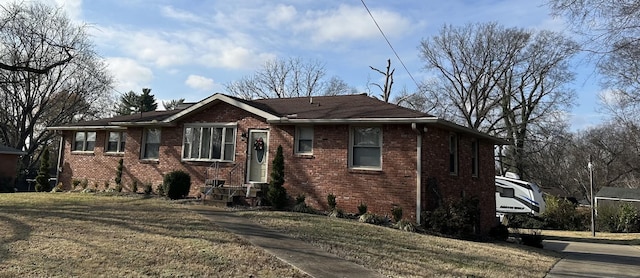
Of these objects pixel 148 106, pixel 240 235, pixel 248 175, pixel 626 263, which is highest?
pixel 148 106

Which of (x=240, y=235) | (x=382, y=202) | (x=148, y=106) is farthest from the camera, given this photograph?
(x=148, y=106)

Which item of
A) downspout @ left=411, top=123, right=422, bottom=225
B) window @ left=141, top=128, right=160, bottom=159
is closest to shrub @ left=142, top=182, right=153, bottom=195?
window @ left=141, top=128, right=160, bottom=159

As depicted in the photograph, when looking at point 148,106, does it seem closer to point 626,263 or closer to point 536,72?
point 536,72

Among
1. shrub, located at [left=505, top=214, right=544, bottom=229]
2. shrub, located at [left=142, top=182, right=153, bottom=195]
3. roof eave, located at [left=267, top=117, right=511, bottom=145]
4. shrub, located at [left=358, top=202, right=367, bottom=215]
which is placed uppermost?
roof eave, located at [left=267, top=117, right=511, bottom=145]

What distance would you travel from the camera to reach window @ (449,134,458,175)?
1482 cm

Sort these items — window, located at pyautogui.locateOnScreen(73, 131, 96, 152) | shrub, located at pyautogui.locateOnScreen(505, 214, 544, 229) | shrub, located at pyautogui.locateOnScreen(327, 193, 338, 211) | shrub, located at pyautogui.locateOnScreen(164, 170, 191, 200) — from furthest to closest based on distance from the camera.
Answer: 1. shrub, located at pyautogui.locateOnScreen(505, 214, 544, 229)
2. window, located at pyautogui.locateOnScreen(73, 131, 96, 152)
3. shrub, located at pyautogui.locateOnScreen(164, 170, 191, 200)
4. shrub, located at pyautogui.locateOnScreen(327, 193, 338, 211)

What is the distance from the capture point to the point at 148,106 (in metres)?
50.4

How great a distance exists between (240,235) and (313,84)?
32681 millimetres

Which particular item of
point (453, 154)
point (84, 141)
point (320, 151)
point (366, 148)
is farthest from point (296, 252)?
point (84, 141)

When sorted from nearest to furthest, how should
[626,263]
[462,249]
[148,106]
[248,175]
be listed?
1. [462,249]
2. [626,263]
3. [248,175]
4. [148,106]

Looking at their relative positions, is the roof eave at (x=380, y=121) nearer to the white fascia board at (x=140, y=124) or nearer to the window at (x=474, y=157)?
the window at (x=474, y=157)

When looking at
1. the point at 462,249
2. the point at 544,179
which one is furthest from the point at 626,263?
the point at 544,179

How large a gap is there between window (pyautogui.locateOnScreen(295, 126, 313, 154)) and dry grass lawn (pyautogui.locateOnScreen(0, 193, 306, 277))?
4686mm

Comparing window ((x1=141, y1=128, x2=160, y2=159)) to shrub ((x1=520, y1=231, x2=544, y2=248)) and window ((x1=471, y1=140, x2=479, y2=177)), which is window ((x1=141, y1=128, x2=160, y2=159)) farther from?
shrub ((x1=520, y1=231, x2=544, y2=248))
